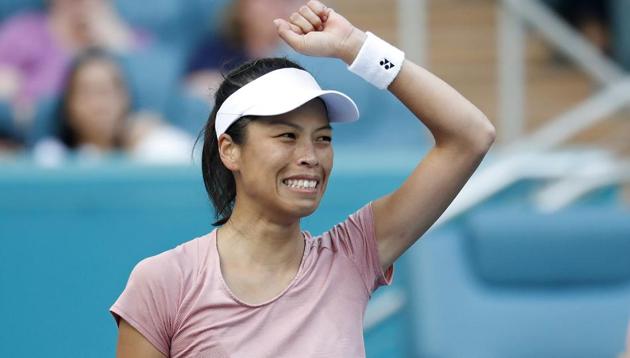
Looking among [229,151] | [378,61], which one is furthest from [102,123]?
[378,61]

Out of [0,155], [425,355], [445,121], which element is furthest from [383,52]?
[0,155]

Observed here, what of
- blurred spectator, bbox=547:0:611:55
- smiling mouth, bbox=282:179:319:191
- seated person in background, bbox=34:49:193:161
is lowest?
smiling mouth, bbox=282:179:319:191

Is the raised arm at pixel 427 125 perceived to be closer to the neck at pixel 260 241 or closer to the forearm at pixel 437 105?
the forearm at pixel 437 105

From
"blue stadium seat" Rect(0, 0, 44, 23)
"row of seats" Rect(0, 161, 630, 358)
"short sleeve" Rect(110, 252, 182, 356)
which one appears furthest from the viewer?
"blue stadium seat" Rect(0, 0, 44, 23)

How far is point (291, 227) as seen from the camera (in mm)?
2396

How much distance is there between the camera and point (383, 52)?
238 centimetres

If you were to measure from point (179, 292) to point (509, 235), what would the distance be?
226cm

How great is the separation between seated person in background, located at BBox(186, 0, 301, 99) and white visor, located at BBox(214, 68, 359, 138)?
3080mm

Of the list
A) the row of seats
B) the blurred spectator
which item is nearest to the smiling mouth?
the row of seats

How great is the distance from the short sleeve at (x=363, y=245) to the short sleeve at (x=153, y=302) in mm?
349

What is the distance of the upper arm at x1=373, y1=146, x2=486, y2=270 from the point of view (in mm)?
2393

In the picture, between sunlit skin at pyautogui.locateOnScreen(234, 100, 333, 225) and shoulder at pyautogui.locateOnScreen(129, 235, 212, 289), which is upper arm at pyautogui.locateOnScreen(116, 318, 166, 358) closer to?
shoulder at pyautogui.locateOnScreen(129, 235, 212, 289)

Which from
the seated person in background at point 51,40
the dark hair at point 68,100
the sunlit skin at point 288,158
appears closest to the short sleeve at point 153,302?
the sunlit skin at point 288,158

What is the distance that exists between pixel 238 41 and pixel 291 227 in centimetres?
329
